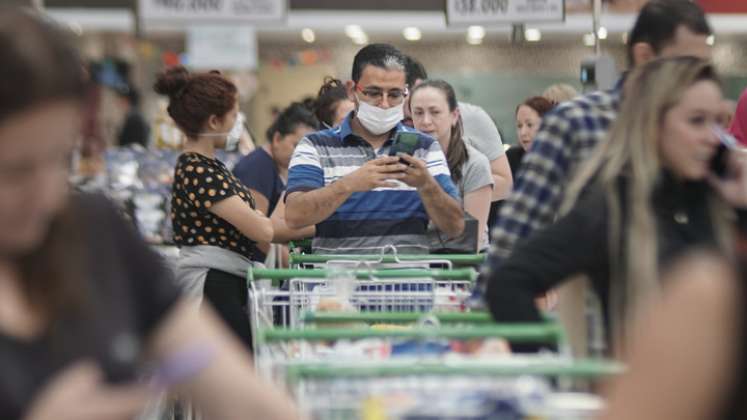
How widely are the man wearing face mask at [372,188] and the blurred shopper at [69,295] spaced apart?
136 inches

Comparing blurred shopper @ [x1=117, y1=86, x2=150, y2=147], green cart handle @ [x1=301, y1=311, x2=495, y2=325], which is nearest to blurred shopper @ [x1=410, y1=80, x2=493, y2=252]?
green cart handle @ [x1=301, y1=311, x2=495, y2=325]

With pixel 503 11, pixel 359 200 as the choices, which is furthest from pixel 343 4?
pixel 359 200

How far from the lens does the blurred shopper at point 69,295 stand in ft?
7.08

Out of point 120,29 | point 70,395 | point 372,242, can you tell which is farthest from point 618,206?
point 120,29

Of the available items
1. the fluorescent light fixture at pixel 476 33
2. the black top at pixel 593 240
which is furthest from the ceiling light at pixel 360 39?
the black top at pixel 593 240

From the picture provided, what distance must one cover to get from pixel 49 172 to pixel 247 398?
1.79 feet

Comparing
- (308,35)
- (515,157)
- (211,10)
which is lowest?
(515,157)

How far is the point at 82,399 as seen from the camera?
2.27 metres

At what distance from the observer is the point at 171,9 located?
44.0ft

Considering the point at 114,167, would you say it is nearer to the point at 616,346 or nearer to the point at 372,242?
the point at 372,242

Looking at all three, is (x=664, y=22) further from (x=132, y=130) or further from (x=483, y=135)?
(x=132, y=130)

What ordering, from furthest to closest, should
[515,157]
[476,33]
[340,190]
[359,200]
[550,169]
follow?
[476,33]
[515,157]
[359,200]
[340,190]
[550,169]

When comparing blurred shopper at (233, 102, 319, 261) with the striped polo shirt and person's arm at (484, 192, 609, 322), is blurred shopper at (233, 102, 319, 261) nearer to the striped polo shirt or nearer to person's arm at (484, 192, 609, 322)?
the striped polo shirt

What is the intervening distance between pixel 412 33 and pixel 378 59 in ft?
53.8
